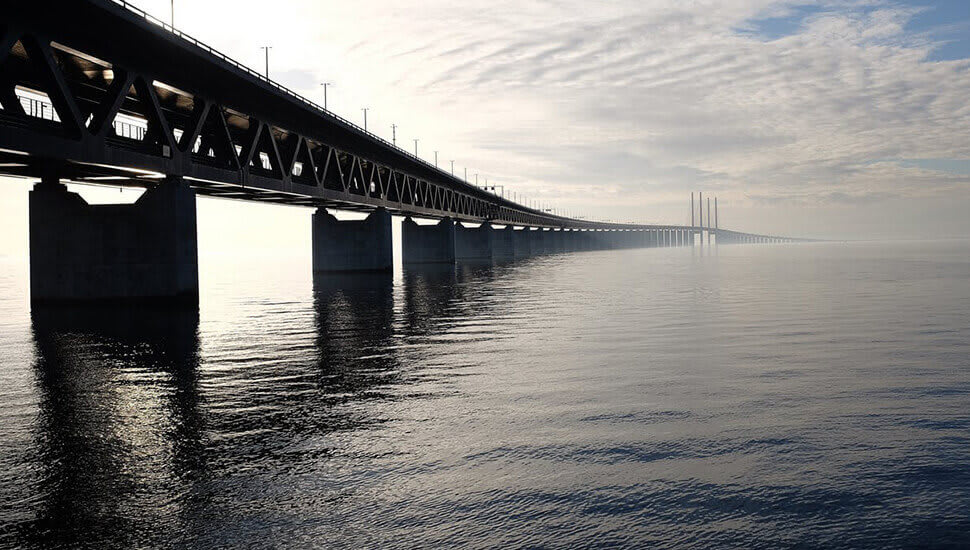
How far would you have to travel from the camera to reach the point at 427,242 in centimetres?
11088

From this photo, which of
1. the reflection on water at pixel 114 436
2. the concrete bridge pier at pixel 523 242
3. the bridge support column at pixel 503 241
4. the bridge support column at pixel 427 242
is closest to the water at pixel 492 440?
the reflection on water at pixel 114 436

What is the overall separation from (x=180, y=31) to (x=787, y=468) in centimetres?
3502

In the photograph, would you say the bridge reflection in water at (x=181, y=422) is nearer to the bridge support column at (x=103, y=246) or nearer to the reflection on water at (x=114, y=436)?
the reflection on water at (x=114, y=436)

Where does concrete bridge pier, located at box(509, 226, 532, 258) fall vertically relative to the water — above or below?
above

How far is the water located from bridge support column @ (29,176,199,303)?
14.5 m

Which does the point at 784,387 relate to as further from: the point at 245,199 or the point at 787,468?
the point at 245,199

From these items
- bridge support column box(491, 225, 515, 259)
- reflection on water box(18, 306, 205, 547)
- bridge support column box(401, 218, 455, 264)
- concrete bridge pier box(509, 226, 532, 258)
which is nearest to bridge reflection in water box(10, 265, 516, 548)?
reflection on water box(18, 306, 205, 547)

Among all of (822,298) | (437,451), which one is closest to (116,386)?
(437,451)

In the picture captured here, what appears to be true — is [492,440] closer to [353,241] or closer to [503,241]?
[353,241]

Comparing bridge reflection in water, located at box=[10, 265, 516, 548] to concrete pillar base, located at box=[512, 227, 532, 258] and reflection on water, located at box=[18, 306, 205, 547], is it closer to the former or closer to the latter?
reflection on water, located at box=[18, 306, 205, 547]

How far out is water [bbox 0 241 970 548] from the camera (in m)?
7.58

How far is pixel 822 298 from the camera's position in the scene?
40562mm

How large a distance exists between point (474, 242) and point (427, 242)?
3078cm

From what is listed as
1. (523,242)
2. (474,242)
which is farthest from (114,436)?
(523,242)
